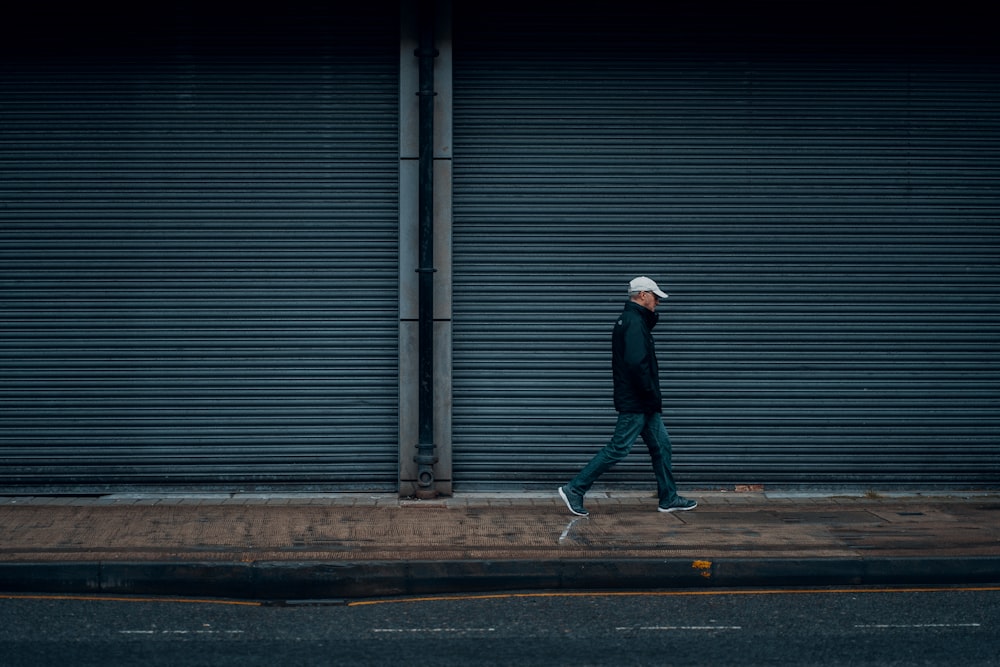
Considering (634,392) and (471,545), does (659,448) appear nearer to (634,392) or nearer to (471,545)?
(634,392)

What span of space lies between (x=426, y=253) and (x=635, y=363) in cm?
226

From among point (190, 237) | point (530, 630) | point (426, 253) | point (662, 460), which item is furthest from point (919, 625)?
point (190, 237)

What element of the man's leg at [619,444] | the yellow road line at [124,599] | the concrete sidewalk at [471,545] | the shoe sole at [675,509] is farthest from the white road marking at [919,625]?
the yellow road line at [124,599]

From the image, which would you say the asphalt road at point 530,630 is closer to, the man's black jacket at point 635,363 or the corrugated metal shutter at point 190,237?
the man's black jacket at point 635,363

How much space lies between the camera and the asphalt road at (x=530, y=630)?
590 centimetres

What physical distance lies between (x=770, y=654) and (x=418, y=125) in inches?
233

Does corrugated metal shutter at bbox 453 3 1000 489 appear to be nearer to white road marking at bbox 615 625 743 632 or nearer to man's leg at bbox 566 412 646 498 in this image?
man's leg at bbox 566 412 646 498

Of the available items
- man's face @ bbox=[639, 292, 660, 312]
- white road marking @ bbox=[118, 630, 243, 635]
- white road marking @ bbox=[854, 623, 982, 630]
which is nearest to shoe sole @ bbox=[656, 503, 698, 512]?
man's face @ bbox=[639, 292, 660, 312]

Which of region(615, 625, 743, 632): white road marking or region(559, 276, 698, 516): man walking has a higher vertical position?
region(559, 276, 698, 516): man walking

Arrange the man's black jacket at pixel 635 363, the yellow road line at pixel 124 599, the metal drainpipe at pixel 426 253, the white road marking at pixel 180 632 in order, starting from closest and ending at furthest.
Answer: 1. the white road marking at pixel 180 632
2. the yellow road line at pixel 124 599
3. the man's black jacket at pixel 635 363
4. the metal drainpipe at pixel 426 253

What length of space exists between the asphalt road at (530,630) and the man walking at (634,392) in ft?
6.07

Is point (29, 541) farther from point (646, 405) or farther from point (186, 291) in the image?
point (646, 405)

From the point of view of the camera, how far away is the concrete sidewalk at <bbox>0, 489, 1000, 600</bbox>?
734 centimetres

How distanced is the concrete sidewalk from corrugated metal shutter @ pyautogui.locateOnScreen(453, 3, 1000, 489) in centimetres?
84
